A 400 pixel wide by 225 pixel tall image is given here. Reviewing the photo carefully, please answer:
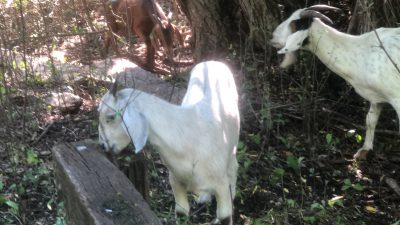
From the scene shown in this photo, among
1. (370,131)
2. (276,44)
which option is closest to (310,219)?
(370,131)

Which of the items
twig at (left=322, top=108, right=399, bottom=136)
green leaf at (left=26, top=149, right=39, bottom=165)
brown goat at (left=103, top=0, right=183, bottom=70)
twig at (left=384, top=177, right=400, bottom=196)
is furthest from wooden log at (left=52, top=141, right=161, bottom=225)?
brown goat at (left=103, top=0, right=183, bottom=70)

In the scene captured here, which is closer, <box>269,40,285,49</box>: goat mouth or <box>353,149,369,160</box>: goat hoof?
<box>353,149,369,160</box>: goat hoof

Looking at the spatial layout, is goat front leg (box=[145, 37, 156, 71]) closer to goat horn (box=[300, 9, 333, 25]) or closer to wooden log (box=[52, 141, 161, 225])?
goat horn (box=[300, 9, 333, 25])

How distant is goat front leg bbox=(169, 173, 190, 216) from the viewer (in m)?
3.67

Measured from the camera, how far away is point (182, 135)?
3.38 meters

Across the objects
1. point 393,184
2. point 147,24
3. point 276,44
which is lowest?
point 393,184

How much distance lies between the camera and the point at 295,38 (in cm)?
547

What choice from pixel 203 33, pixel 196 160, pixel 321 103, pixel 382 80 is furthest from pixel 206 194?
pixel 203 33

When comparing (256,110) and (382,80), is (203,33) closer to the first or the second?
(256,110)

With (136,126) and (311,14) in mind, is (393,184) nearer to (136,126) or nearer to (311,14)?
(311,14)

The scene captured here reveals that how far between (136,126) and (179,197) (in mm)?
726

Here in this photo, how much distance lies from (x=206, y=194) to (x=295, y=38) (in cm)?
235

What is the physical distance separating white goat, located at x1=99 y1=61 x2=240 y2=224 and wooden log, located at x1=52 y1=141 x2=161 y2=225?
289mm

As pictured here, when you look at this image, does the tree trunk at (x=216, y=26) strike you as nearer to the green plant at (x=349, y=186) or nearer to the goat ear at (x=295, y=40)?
the goat ear at (x=295, y=40)
